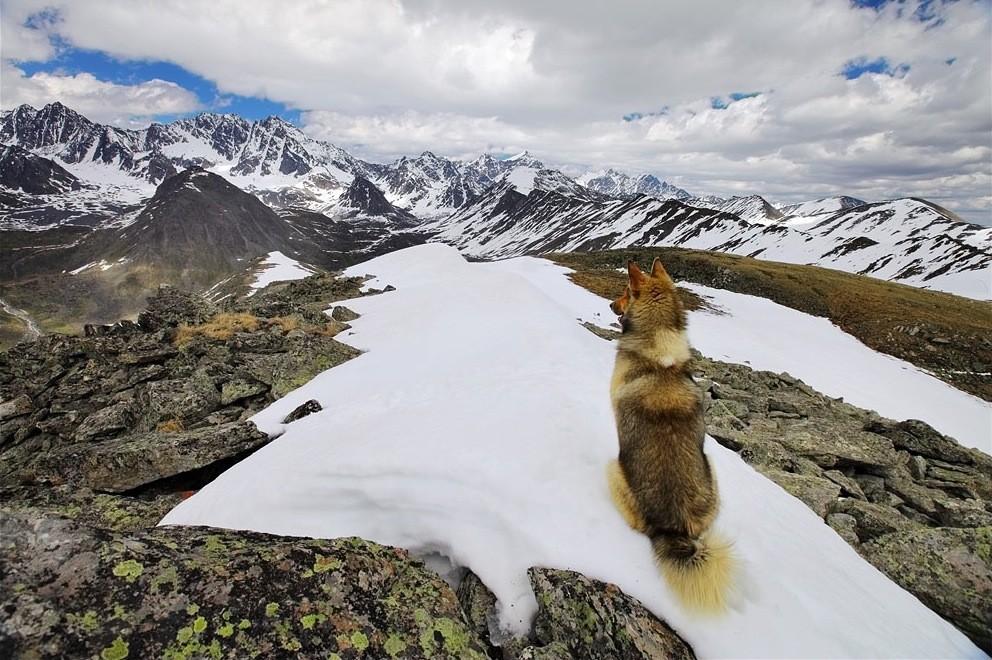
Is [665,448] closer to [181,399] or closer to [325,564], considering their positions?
[325,564]

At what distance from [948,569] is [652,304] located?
581 centimetres

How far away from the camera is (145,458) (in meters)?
9.45

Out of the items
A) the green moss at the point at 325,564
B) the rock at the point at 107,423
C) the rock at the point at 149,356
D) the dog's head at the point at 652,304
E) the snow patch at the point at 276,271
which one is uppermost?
the dog's head at the point at 652,304

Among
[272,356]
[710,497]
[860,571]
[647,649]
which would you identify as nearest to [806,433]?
[860,571]

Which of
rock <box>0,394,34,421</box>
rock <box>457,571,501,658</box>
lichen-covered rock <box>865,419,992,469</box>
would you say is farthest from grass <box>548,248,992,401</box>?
rock <box>0,394,34,421</box>

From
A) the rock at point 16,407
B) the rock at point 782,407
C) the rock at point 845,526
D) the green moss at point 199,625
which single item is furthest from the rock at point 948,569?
the rock at point 16,407

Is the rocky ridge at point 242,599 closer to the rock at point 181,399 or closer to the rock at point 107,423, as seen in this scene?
the rock at point 181,399

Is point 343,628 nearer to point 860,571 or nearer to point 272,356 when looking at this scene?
point 860,571

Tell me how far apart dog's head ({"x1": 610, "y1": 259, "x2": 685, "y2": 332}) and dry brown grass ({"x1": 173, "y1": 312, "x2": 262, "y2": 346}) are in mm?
17808

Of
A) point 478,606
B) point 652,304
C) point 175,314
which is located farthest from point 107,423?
point 652,304

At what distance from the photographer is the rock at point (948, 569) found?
596cm

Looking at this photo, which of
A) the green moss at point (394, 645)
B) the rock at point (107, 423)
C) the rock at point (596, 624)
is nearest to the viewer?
the green moss at point (394, 645)

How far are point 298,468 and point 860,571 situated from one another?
27.0 feet

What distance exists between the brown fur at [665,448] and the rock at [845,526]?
4.52 m
